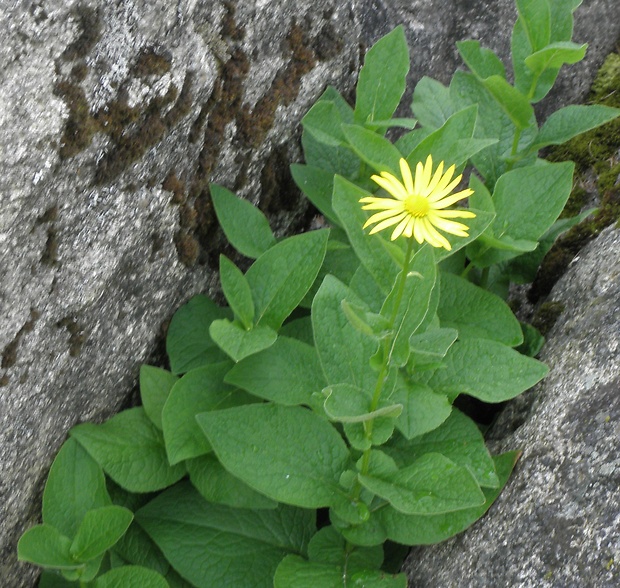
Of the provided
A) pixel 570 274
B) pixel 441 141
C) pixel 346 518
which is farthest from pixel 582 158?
pixel 346 518

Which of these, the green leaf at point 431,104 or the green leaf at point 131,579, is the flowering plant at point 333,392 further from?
the green leaf at point 431,104

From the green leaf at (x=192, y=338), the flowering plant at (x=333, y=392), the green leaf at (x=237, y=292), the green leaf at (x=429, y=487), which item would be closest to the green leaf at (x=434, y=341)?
the flowering plant at (x=333, y=392)

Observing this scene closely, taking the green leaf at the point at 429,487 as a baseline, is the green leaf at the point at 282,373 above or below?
above

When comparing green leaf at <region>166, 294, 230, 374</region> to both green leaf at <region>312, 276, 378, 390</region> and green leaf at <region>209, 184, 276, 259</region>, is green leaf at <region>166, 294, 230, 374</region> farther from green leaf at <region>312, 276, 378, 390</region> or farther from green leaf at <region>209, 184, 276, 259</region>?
green leaf at <region>312, 276, 378, 390</region>

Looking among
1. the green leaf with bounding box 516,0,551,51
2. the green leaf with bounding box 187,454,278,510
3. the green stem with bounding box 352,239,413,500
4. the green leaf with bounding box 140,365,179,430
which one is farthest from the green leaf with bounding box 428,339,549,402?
the green leaf with bounding box 516,0,551,51

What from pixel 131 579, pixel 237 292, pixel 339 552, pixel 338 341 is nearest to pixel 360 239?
pixel 338 341

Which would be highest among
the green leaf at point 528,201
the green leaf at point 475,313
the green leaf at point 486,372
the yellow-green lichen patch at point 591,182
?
the green leaf at point 528,201

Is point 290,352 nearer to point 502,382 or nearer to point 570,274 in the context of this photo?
point 502,382
